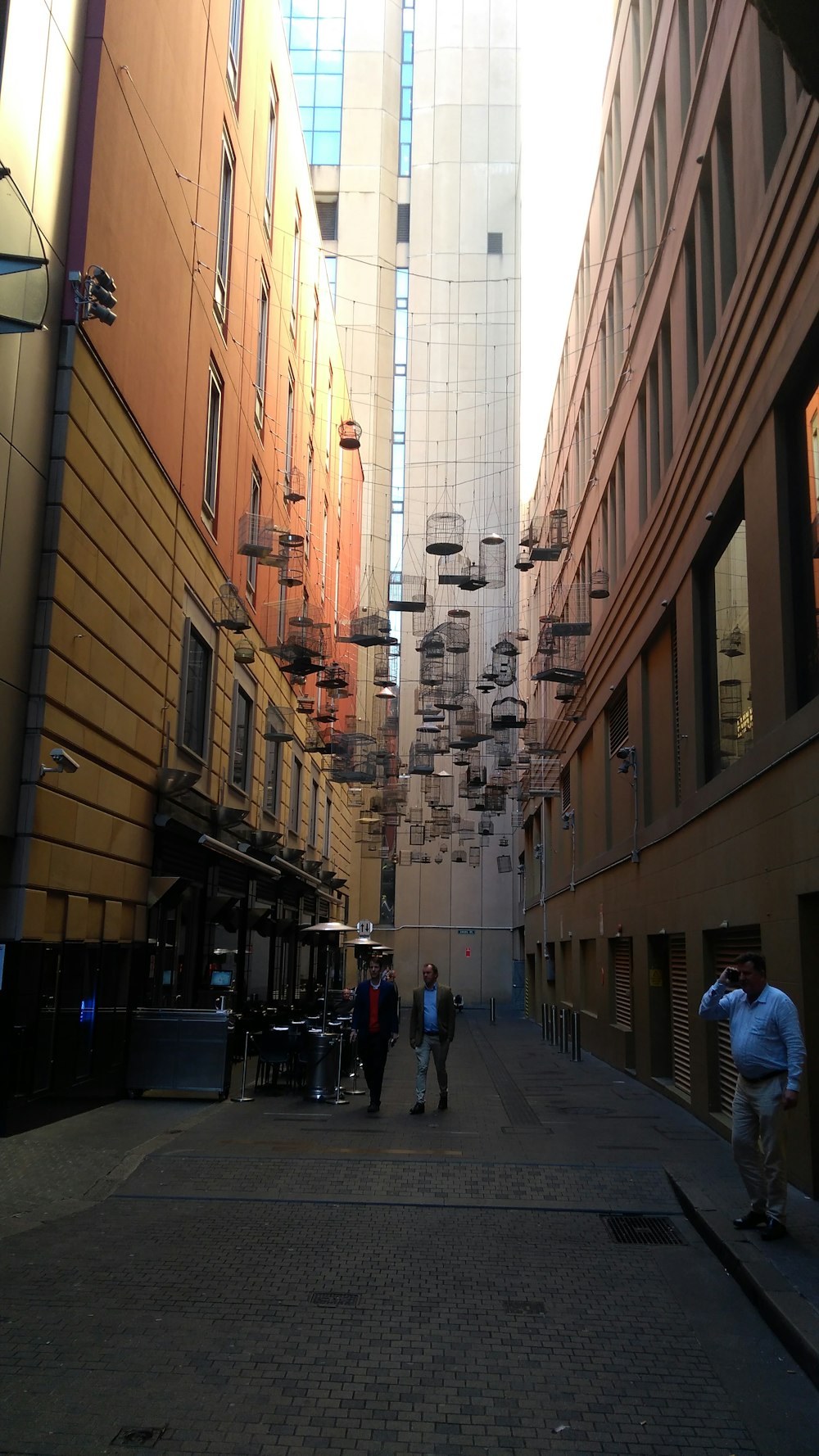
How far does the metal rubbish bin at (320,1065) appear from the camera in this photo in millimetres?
14742

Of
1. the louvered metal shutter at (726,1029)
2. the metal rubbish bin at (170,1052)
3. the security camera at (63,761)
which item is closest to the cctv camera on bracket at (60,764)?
the security camera at (63,761)

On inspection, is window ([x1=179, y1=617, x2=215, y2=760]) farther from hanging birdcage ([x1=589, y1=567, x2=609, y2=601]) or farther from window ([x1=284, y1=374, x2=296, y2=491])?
window ([x1=284, y1=374, x2=296, y2=491])

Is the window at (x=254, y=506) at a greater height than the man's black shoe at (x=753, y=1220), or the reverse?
the window at (x=254, y=506)

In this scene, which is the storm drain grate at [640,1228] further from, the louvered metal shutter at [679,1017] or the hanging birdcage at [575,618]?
the hanging birdcage at [575,618]

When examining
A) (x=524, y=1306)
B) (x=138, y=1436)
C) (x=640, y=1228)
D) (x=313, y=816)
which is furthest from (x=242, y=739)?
(x=138, y=1436)

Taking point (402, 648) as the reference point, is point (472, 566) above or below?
below

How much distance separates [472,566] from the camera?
16.2 metres

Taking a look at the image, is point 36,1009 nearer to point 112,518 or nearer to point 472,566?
point 112,518

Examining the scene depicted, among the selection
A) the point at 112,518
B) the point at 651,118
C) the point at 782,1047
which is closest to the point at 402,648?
the point at 651,118

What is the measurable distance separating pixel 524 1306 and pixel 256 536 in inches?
549

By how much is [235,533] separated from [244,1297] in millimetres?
17290

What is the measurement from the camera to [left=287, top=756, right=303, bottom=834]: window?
32.4 m

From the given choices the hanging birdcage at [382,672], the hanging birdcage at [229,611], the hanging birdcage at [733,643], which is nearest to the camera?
the hanging birdcage at [733,643]

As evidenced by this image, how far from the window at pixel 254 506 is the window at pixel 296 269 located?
591 cm
